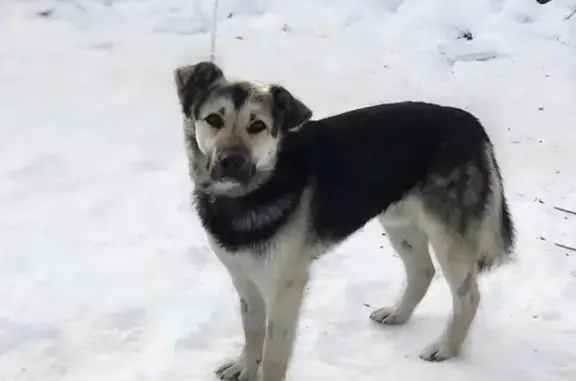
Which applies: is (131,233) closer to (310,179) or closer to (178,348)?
(178,348)

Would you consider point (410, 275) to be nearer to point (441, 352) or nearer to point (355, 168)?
point (441, 352)

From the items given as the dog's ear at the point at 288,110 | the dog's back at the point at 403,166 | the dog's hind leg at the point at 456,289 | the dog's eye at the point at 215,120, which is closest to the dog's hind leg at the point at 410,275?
the dog's hind leg at the point at 456,289

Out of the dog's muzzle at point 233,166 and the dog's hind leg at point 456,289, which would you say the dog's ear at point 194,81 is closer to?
the dog's muzzle at point 233,166

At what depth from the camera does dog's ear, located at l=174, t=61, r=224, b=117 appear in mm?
3287

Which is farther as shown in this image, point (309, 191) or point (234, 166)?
point (309, 191)

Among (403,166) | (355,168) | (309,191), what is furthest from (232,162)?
(403,166)

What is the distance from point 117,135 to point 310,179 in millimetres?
3563

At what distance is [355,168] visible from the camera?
3.62m

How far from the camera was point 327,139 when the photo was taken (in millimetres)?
3568

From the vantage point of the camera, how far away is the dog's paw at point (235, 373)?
147 inches

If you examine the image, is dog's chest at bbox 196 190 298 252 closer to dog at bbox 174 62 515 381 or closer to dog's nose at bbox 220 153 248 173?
dog at bbox 174 62 515 381

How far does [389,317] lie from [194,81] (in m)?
1.69

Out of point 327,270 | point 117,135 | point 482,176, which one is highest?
point 482,176

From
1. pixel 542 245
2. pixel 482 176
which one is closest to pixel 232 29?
pixel 542 245
